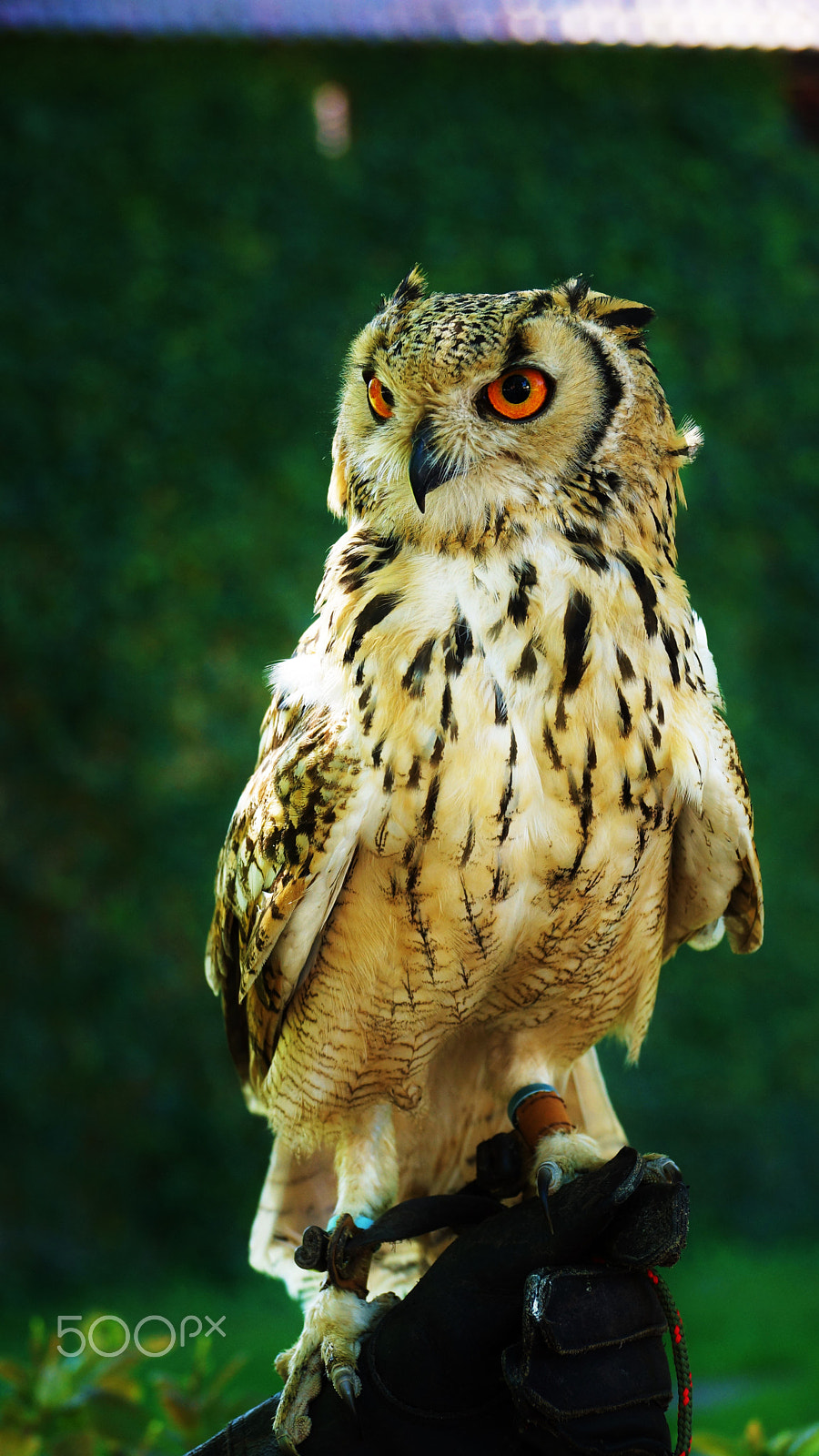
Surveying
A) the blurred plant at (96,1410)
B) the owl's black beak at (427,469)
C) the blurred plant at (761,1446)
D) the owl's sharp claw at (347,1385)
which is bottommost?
the blurred plant at (761,1446)

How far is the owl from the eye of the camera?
1081 millimetres

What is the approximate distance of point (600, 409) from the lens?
1110 mm

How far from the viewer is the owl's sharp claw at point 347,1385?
3.67ft

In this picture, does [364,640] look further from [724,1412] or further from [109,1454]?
[724,1412]

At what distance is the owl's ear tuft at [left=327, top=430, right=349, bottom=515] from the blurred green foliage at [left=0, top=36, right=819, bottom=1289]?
1.87m

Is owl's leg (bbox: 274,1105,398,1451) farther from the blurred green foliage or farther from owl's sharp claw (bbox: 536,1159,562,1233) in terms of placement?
the blurred green foliage

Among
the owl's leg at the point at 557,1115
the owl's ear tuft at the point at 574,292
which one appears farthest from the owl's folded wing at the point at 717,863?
the owl's ear tuft at the point at 574,292


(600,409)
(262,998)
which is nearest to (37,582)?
(262,998)

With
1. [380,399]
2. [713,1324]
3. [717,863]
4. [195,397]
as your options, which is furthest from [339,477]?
[713,1324]

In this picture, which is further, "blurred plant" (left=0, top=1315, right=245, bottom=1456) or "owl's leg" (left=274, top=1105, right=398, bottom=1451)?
"blurred plant" (left=0, top=1315, right=245, bottom=1456)

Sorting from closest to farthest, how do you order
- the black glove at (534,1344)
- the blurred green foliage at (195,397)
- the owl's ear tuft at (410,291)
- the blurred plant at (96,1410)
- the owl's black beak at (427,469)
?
1. the black glove at (534,1344)
2. the owl's black beak at (427,469)
3. the owl's ear tuft at (410,291)
4. the blurred plant at (96,1410)
5. the blurred green foliage at (195,397)

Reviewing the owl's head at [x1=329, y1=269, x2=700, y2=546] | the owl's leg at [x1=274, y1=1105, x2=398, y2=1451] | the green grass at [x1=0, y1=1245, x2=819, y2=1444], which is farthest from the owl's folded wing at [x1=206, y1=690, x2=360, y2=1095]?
the green grass at [x1=0, y1=1245, x2=819, y2=1444]

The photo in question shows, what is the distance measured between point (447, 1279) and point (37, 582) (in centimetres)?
248

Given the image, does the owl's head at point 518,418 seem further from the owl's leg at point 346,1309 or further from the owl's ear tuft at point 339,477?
the owl's leg at point 346,1309
